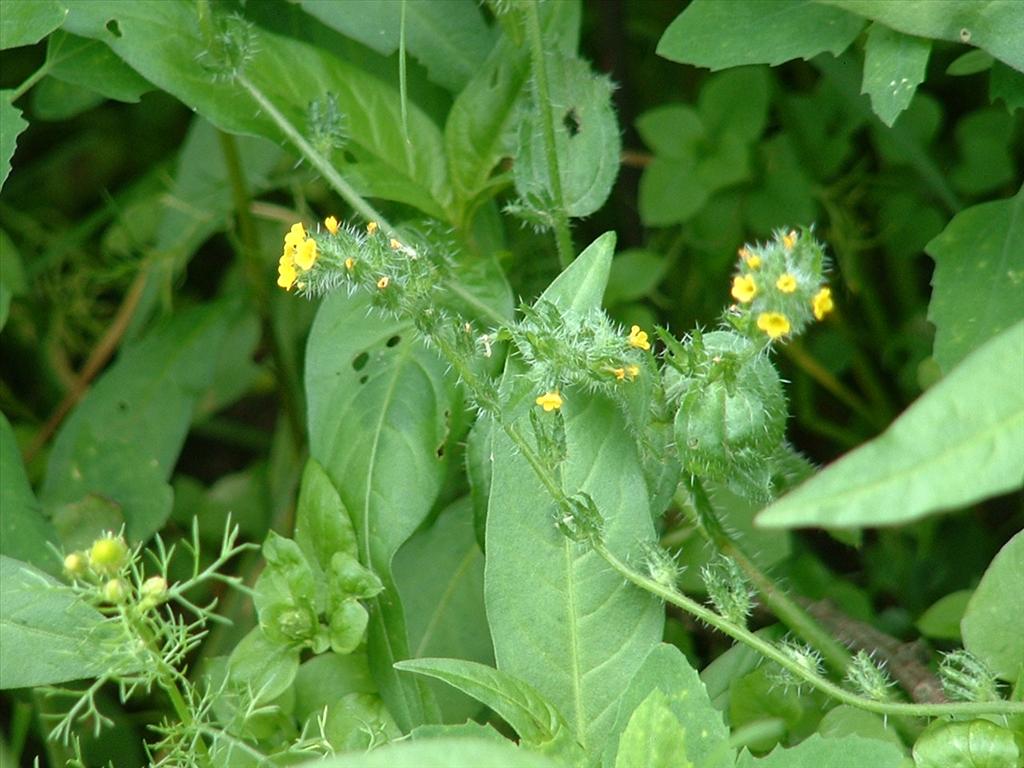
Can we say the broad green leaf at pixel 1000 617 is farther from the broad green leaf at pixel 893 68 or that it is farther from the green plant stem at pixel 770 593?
the broad green leaf at pixel 893 68

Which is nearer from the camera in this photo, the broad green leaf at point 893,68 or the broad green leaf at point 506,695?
the broad green leaf at point 506,695

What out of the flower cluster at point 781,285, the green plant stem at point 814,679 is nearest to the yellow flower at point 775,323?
the flower cluster at point 781,285

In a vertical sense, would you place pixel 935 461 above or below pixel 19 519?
above

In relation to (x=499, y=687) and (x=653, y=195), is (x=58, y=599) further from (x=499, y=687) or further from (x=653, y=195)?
(x=653, y=195)

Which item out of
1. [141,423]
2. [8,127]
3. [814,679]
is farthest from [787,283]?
[141,423]

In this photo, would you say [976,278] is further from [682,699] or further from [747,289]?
[682,699]

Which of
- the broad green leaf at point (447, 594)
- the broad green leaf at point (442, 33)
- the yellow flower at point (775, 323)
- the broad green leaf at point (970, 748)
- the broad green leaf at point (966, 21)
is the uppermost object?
the broad green leaf at point (966, 21)

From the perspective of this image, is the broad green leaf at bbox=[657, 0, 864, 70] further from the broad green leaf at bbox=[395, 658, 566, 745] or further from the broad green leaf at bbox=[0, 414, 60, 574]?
the broad green leaf at bbox=[0, 414, 60, 574]
